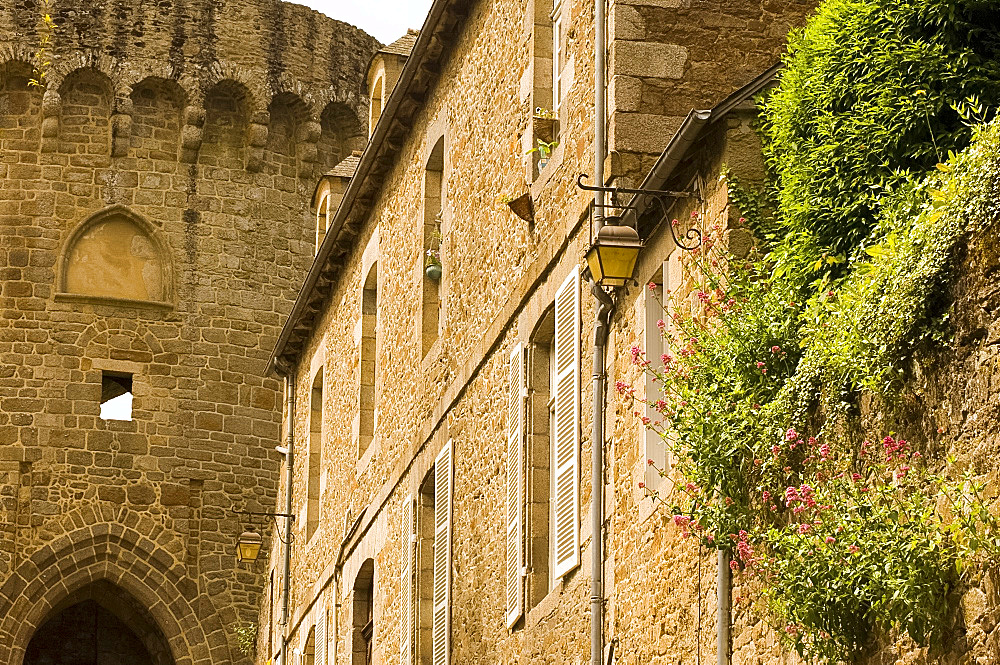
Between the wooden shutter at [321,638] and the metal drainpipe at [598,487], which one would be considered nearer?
the metal drainpipe at [598,487]

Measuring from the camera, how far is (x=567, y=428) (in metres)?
10.9

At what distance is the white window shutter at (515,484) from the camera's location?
11516 mm

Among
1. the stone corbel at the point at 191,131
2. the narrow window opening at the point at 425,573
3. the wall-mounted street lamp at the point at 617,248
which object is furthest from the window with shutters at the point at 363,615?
the stone corbel at the point at 191,131

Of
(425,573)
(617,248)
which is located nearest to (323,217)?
(425,573)

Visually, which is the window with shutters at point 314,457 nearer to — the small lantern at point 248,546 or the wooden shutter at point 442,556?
the small lantern at point 248,546

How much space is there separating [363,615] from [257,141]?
36.2ft

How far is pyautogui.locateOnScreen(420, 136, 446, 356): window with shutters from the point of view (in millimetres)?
14723

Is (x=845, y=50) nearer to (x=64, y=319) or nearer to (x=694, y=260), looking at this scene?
(x=694, y=260)

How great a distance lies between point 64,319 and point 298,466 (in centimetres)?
539

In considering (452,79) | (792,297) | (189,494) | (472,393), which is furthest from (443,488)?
(189,494)

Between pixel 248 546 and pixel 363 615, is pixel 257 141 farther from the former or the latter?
pixel 363 615

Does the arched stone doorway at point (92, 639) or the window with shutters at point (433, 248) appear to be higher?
the window with shutters at point (433, 248)

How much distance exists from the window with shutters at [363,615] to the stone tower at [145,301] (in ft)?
27.0

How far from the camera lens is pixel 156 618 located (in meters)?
25.1
